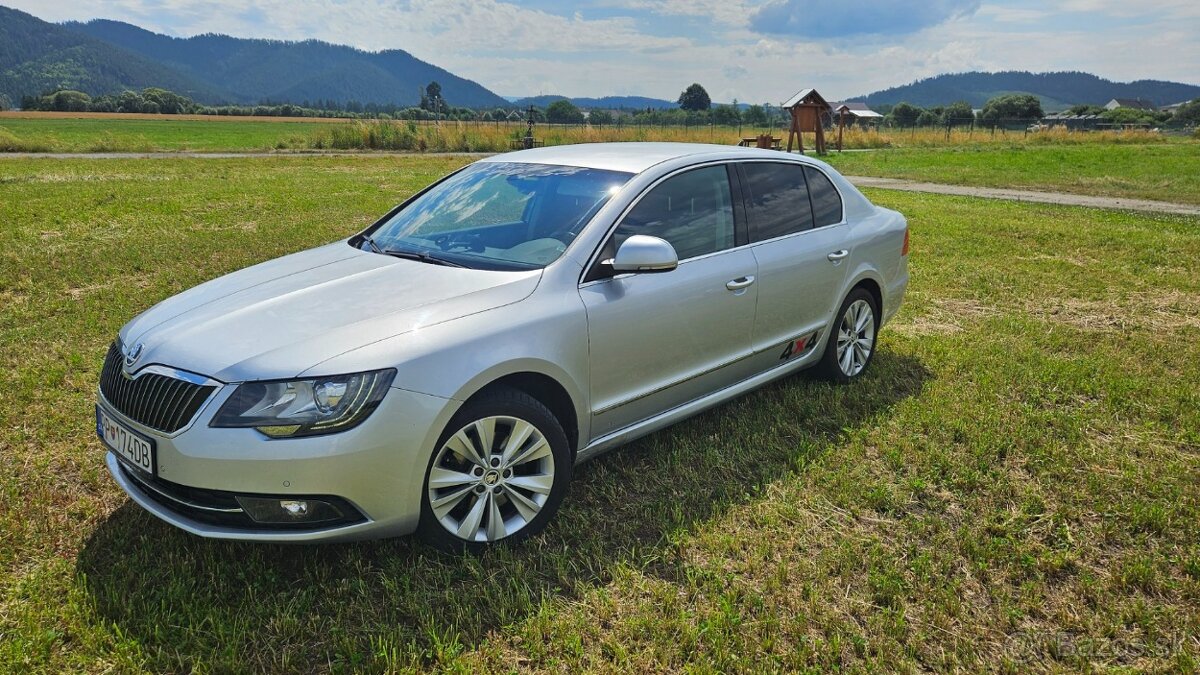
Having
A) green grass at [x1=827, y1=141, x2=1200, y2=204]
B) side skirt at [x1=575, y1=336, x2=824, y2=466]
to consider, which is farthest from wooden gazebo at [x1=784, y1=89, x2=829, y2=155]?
side skirt at [x1=575, y1=336, x2=824, y2=466]

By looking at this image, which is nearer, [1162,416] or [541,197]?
[541,197]

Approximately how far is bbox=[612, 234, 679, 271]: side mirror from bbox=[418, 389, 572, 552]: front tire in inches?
27.7

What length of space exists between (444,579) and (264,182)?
1564cm

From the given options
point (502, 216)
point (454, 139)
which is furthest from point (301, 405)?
point (454, 139)

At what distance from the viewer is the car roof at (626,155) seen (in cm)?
391

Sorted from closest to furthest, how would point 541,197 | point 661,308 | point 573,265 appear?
1. point 573,265
2. point 661,308
3. point 541,197

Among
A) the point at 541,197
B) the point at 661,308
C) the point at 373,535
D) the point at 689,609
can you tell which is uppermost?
the point at 541,197

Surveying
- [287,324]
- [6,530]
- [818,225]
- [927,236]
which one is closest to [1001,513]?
[818,225]

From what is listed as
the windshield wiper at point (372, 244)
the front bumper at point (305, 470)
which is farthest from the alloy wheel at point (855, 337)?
the front bumper at point (305, 470)

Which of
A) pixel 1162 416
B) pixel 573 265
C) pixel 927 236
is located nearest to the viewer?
pixel 573 265

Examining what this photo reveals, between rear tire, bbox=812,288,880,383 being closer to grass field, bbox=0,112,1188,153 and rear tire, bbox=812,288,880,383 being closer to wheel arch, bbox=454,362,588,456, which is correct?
wheel arch, bbox=454,362,588,456

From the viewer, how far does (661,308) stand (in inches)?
140

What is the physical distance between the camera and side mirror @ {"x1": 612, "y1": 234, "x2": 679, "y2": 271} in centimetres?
327

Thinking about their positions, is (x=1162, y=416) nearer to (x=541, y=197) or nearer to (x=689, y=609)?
(x=689, y=609)
